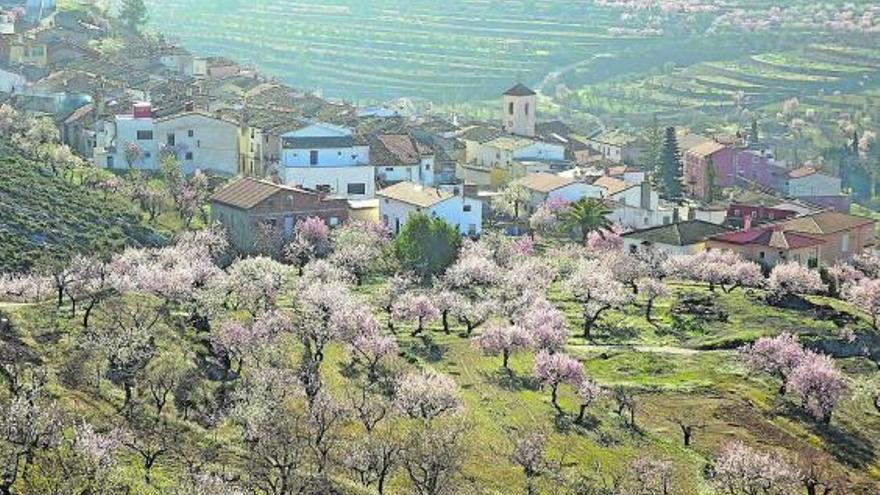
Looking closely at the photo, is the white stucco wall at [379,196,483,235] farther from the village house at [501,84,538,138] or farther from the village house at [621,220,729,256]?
the village house at [501,84,538,138]

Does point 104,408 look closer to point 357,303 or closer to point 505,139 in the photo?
point 357,303

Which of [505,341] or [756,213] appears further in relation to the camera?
[756,213]

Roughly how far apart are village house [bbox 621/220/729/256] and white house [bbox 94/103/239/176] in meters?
29.6

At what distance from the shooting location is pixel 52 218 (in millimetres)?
80812

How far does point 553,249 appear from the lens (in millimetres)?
93500

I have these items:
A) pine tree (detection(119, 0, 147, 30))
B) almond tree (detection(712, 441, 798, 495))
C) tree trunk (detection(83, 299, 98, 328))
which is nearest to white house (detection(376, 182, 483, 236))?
tree trunk (detection(83, 299, 98, 328))

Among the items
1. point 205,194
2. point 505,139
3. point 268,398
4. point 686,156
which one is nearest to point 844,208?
point 686,156

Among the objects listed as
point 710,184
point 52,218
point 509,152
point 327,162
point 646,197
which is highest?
point 52,218

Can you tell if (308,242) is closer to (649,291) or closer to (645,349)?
(649,291)

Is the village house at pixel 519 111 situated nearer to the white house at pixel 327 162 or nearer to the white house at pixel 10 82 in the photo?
the white house at pixel 327 162

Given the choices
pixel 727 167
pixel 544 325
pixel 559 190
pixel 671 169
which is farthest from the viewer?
pixel 727 167

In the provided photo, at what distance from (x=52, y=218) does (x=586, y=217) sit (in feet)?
113

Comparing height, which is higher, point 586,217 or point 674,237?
point 586,217

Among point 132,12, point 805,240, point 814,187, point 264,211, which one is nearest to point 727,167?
point 814,187
